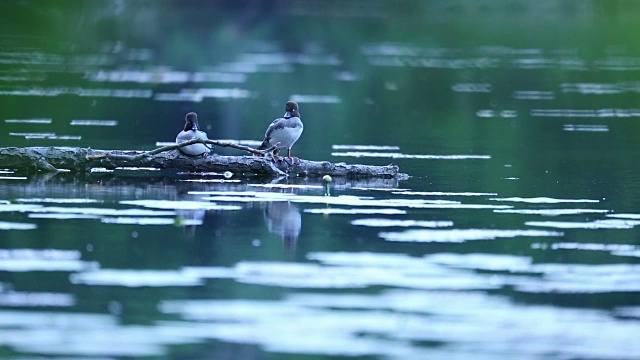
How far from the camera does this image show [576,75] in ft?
139

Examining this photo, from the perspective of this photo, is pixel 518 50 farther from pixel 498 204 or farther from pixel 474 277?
pixel 474 277

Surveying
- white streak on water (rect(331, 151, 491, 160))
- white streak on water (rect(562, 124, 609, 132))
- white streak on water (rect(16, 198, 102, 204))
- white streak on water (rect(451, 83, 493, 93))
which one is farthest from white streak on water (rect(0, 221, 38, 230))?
white streak on water (rect(451, 83, 493, 93))

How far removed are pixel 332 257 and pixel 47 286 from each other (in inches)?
103

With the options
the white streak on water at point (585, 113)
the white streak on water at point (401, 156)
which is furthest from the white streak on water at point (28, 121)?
the white streak on water at point (585, 113)

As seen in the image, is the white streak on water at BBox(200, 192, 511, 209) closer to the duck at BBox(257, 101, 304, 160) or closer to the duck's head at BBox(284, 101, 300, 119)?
the duck at BBox(257, 101, 304, 160)

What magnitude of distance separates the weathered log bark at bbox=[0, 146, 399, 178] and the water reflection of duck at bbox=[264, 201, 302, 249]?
1.93 metres

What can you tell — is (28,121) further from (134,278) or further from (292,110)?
(134,278)

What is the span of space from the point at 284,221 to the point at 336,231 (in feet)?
2.48

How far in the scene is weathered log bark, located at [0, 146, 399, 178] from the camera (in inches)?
737

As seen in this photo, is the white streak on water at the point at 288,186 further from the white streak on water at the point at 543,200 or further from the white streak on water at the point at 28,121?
the white streak on water at the point at 28,121

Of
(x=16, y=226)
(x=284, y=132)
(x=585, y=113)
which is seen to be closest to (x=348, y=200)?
(x=284, y=132)

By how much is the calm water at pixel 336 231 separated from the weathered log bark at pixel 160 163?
0.58 ft

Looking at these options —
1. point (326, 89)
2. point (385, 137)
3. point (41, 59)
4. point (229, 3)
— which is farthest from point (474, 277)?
point (229, 3)

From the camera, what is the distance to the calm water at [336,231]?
35.8 ft
